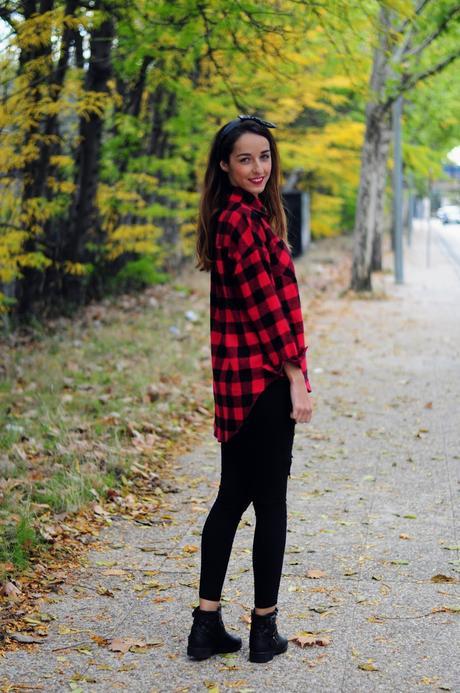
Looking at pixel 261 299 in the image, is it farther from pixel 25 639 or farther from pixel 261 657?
pixel 25 639

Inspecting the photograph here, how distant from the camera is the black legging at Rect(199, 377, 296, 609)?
11.7 feet

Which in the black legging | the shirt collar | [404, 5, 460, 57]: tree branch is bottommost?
the black legging

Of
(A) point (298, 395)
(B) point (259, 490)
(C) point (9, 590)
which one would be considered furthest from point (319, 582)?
(A) point (298, 395)

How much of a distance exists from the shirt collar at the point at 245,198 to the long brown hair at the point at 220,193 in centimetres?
6

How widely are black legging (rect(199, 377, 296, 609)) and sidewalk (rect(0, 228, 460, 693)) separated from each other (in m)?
0.34

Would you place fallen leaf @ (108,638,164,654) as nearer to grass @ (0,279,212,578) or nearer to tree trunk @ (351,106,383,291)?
grass @ (0,279,212,578)

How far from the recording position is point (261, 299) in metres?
3.50

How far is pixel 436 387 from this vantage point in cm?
980

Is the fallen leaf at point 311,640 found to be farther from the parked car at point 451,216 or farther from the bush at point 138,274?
the parked car at point 451,216

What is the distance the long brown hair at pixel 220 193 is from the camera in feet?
12.0

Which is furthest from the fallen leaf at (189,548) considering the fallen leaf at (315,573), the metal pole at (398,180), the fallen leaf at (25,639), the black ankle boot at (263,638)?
the metal pole at (398,180)

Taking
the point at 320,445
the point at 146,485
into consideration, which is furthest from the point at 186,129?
the point at 146,485

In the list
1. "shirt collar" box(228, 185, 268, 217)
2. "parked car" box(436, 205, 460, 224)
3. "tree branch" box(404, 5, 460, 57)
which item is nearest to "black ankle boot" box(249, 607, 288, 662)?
"shirt collar" box(228, 185, 268, 217)

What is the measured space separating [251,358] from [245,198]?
21.9 inches
